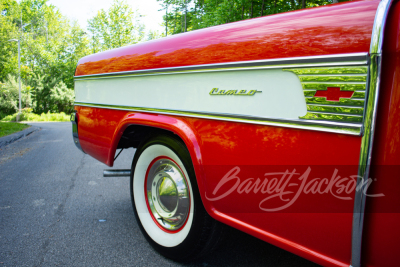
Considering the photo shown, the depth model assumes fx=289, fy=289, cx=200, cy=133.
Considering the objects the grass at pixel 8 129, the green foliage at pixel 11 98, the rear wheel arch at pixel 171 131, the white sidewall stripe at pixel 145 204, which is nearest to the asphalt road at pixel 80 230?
the white sidewall stripe at pixel 145 204

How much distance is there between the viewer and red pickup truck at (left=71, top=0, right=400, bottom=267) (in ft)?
3.55

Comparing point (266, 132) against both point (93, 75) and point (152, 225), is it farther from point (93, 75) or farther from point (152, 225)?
point (93, 75)

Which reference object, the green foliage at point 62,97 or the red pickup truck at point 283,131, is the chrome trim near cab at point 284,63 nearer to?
the red pickup truck at point 283,131

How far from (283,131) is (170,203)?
115cm

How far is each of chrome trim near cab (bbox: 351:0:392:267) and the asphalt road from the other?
1132mm

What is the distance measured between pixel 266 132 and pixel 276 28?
51 cm

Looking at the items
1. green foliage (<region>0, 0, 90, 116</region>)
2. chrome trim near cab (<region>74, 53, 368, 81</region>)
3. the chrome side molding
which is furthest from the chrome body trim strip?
green foliage (<region>0, 0, 90, 116</region>)

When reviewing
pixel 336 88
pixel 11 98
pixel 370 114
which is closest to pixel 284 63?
pixel 336 88

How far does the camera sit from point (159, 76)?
6.84 ft

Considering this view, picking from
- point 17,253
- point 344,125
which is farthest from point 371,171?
point 17,253

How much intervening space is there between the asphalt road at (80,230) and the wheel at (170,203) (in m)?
0.17

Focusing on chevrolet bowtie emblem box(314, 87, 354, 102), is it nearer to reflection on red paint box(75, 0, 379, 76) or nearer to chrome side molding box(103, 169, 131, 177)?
reflection on red paint box(75, 0, 379, 76)

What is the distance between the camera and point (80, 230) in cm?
262

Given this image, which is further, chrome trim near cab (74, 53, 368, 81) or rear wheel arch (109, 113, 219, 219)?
rear wheel arch (109, 113, 219, 219)
